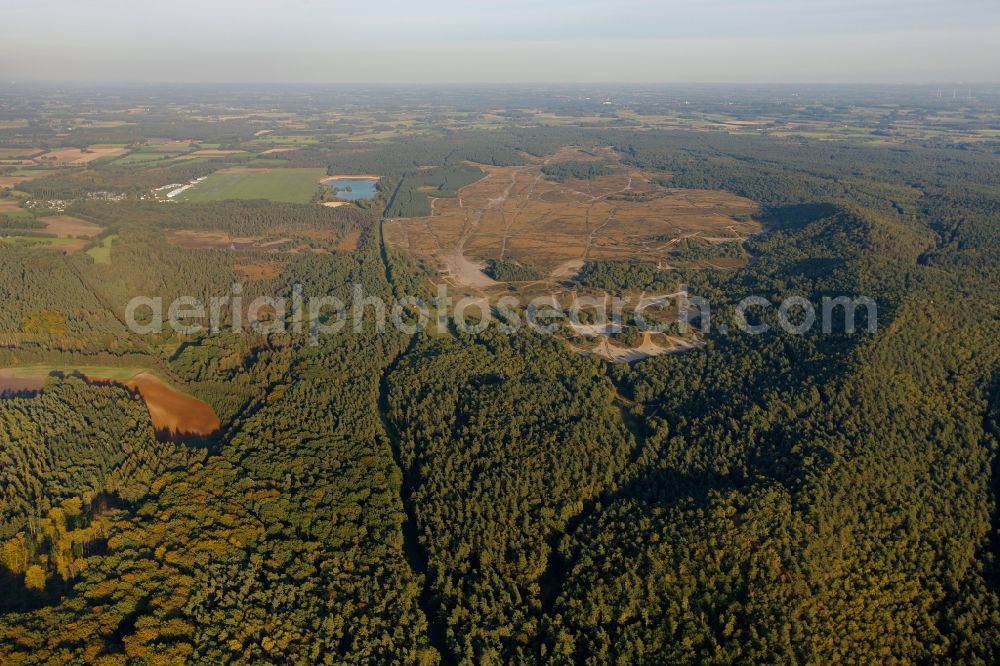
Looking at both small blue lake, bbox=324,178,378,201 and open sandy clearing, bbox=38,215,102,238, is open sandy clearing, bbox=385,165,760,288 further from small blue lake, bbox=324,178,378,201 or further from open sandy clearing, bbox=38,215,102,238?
open sandy clearing, bbox=38,215,102,238

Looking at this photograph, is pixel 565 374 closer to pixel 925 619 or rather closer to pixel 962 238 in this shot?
pixel 925 619

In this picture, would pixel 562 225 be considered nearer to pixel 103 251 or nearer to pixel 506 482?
pixel 103 251

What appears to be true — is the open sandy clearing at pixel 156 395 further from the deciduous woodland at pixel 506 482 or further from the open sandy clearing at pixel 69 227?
the open sandy clearing at pixel 69 227

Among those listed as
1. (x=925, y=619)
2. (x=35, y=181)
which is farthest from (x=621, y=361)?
(x=35, y=181)

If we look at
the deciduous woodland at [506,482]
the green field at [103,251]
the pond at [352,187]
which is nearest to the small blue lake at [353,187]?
the pond at [352,187]

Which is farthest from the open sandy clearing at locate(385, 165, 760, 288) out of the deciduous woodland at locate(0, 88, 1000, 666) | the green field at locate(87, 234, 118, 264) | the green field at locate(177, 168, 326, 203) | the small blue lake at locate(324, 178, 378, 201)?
the green field at locate(87, 234, 118, 264)

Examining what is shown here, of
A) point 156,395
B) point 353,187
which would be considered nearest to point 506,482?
point 156,395
